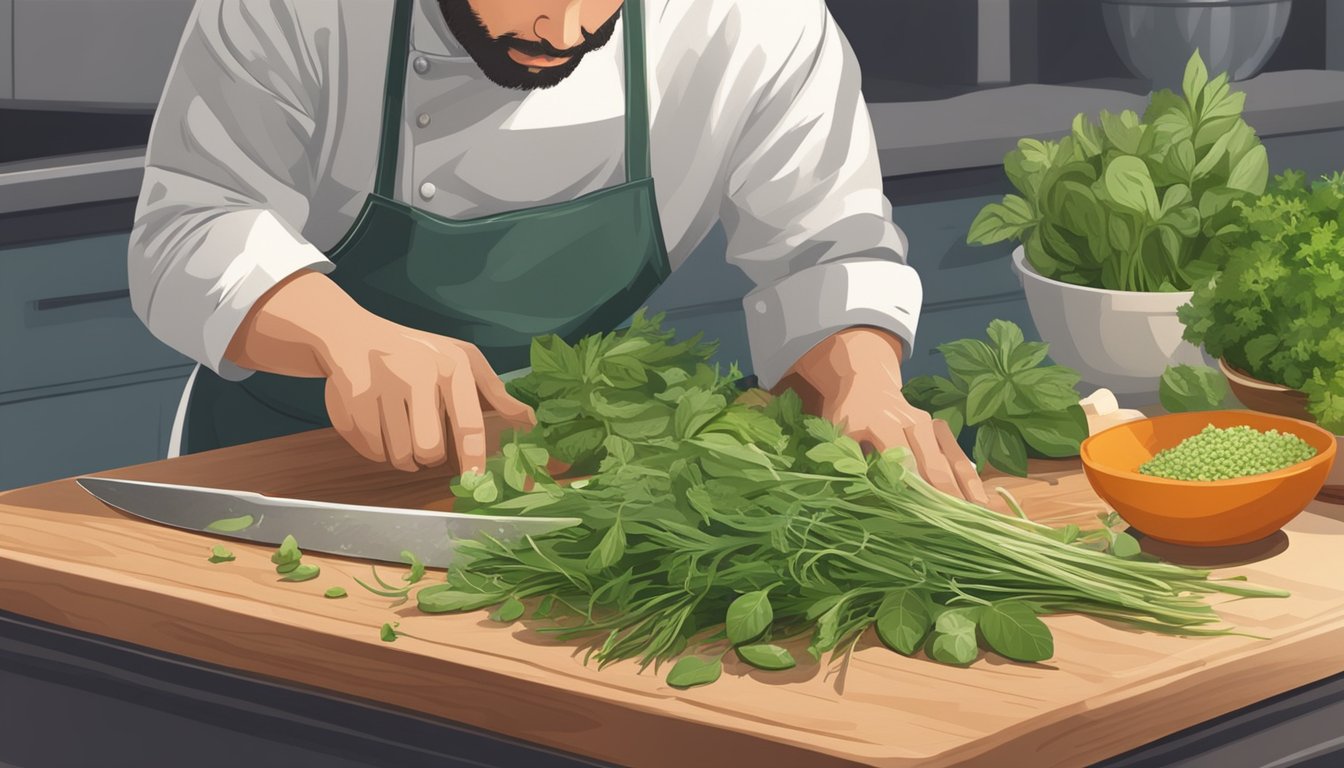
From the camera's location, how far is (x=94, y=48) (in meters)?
2.89

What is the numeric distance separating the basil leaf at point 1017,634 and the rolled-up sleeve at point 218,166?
66cm

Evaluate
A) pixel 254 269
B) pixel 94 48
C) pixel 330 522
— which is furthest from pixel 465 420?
pixel 94 48

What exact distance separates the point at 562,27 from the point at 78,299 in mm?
1168

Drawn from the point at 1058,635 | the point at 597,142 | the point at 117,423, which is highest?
the point at 597,142

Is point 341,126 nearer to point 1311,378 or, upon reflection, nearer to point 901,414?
point 901,414

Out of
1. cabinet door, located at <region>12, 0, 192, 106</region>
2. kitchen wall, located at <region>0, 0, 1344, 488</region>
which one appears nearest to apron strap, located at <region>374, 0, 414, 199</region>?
kitchen wall, located at <region>0, 0, 1344, 488</region>

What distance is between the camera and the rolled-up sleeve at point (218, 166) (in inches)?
59.9

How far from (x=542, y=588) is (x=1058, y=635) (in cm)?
33

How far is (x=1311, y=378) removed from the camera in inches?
53.6

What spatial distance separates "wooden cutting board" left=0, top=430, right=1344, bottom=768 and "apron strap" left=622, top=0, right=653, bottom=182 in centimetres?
54

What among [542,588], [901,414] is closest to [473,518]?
[542,588]

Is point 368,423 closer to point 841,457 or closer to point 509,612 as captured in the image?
point 509,612

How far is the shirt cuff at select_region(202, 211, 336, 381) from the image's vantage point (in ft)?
4.90

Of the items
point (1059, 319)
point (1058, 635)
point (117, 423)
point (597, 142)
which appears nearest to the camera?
point (1058, 635)
